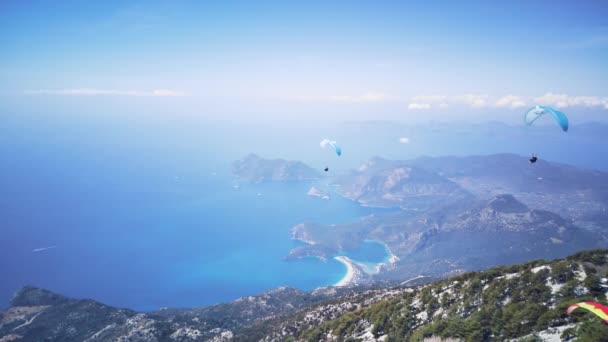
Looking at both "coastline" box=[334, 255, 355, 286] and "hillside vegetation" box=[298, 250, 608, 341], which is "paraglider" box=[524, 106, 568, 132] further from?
"coastline" box=[334, 255, 355, 286]

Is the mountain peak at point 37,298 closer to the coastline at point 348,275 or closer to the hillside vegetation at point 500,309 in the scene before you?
the hillside vegetation at point 500,309

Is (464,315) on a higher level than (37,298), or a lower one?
higher

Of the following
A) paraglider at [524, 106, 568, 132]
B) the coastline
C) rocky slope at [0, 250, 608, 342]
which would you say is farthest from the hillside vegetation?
the coastline

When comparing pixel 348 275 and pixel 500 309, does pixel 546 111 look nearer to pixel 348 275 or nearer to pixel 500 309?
pixel 500 309

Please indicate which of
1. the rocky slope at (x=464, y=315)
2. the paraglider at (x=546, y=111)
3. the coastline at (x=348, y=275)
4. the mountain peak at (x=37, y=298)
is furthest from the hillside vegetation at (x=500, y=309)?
the coastline at (x=348, y=275)

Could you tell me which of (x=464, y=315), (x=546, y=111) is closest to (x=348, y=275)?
(x=546, y=111)

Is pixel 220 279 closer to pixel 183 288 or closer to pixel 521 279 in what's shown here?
pixel 183 288

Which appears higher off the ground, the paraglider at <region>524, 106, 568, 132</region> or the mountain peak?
the paraglider at <region>524, 106, 568, 132</region>

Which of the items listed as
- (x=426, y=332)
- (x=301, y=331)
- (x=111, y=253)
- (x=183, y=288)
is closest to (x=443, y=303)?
(x=426, y=332)

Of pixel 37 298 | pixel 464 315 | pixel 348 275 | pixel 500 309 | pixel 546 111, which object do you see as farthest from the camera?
pixel 348 275

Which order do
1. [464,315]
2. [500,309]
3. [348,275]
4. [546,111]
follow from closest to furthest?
[500,309] → [464,315] → [546,111] → [348,275]
